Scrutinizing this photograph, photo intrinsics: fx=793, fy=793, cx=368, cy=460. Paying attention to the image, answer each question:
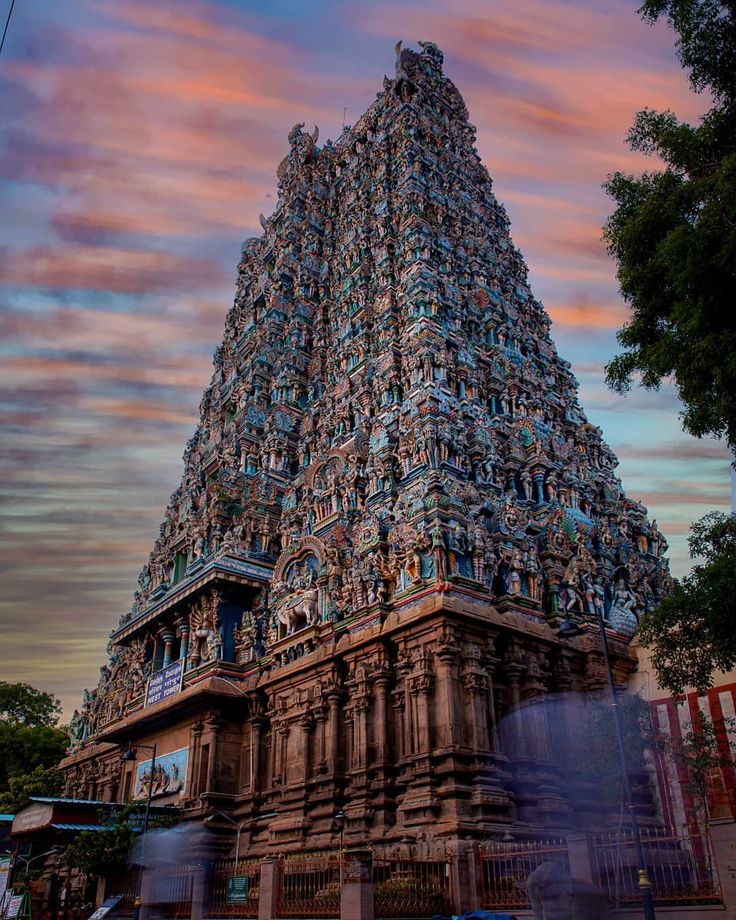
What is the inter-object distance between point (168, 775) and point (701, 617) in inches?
813

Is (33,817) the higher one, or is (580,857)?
(33,817)

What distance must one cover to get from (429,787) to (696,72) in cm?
1645

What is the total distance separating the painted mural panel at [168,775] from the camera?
26828mm

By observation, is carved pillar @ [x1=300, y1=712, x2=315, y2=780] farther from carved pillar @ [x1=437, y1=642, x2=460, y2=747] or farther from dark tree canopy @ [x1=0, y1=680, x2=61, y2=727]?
dark tree canopy @ [x1=0, y1=680, x2=61, y2=727]

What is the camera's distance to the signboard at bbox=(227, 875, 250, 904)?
17.2 m

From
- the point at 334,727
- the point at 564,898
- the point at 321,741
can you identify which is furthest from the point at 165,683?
the point at 564,898

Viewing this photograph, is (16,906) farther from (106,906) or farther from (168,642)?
(168,642)

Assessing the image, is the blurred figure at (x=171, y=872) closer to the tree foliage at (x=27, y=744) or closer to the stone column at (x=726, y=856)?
the stone column at (x=726, y=856)

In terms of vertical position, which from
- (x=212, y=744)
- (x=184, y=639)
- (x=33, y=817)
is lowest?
(x=33, y=817)

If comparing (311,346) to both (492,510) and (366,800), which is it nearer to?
(492,510)

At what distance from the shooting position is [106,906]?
66.9 ft

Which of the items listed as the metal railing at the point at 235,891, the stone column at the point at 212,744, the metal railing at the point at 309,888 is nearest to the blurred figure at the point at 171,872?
the metal railing at the point at 235,891

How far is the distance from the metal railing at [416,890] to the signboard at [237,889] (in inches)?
119

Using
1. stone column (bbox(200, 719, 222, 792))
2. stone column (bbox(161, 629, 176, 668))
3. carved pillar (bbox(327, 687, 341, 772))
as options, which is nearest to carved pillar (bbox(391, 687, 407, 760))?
carved pillar (bbox(327, 687, 341, 772))
